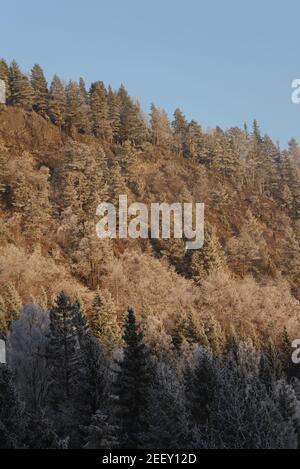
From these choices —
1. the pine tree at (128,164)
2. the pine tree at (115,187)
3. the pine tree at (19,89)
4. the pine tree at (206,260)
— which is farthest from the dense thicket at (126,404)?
the pine tree at (19,89)

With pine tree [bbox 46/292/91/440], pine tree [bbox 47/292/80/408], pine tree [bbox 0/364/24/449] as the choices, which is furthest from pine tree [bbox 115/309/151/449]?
pine tree [bbox 47/292/80/408]

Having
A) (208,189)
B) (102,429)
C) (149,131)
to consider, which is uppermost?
(149,131)

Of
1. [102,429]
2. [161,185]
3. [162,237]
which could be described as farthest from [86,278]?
[102,429]

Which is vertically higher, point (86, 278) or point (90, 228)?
point (90, 228)

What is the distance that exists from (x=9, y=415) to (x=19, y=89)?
3718 inches

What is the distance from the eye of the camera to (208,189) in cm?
10912

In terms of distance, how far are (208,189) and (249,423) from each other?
88.6m

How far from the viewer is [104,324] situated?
5659cm

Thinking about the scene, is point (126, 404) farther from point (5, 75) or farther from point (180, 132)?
point (180, 132)

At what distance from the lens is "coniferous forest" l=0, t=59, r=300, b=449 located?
86.8 feet

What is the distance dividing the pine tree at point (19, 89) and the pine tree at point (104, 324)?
62.5 meters

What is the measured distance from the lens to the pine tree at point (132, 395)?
2809 centimetres

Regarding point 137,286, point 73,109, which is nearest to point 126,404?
point 137,286
